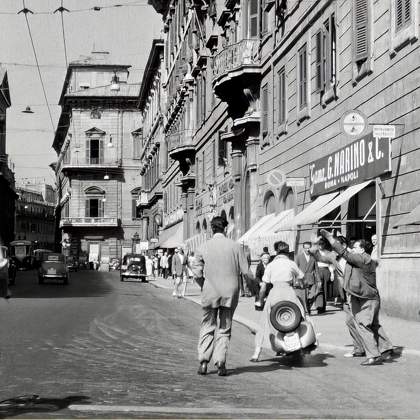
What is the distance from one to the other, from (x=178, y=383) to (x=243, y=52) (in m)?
25.4

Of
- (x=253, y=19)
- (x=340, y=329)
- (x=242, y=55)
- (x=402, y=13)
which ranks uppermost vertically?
(x=253, y=19)

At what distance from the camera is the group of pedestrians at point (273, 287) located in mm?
10688

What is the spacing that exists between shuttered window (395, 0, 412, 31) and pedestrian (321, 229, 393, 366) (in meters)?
Result: 7.64

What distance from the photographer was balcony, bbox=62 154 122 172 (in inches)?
4028

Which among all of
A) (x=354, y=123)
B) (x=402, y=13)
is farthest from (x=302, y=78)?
(x=402, y=13)

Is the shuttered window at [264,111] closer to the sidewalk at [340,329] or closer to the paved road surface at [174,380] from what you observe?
the sidewalk at [340,329]

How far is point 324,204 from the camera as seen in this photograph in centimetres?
2342

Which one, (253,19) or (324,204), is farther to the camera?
(253,19)

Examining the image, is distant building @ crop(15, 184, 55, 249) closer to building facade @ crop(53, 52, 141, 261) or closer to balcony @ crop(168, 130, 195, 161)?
building facade @ crop(53, 52, 141, 261)

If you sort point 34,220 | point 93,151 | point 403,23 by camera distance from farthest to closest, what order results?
point 34,220 → point 93,151 → point 403,23

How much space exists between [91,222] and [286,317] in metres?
90.5

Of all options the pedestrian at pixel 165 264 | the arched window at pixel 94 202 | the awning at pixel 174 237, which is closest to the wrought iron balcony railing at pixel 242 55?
the awning at pixel 174 237

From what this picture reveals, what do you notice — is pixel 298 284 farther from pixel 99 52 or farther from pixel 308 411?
pixel 99 52

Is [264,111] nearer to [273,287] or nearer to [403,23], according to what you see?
[403,23]
